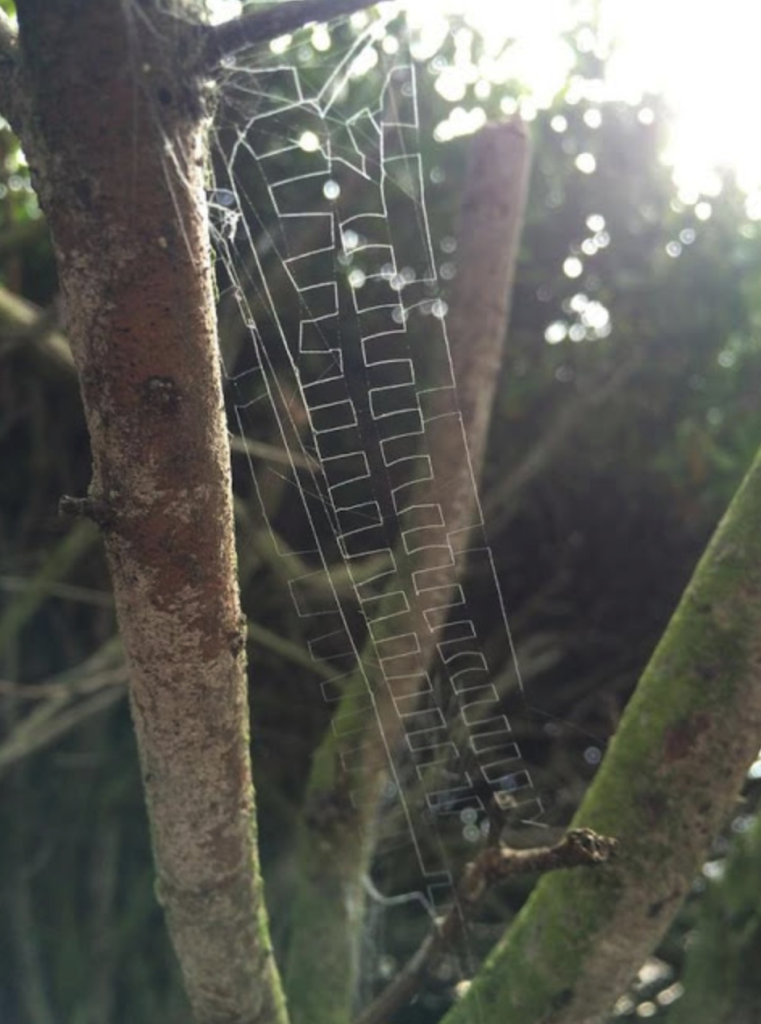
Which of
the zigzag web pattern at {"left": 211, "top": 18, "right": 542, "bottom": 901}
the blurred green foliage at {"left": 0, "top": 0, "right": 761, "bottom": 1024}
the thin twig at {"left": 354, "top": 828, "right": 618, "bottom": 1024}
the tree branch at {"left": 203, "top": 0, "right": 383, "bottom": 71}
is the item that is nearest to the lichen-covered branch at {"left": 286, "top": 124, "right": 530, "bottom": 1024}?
the zigzag web pattern at {"left": 211, "top": 18, "right": 542, "bottom": 901}

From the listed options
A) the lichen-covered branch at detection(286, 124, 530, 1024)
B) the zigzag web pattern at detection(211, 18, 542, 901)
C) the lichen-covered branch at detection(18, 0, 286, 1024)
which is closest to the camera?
the lichen-covered branch at detection(18, 0, 286, 1024)

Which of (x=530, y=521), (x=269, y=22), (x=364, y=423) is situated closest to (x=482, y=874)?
(x=364, y=423)

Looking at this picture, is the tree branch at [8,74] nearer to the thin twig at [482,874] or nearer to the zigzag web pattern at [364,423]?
the zigzag web pattern at [364,423]

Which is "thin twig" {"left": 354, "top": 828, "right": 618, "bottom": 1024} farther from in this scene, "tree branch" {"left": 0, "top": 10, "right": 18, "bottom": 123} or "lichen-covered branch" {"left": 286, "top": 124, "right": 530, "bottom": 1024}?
"tree branch" {"left": 0, "top": 10, "right": 18, "bottom": 123}

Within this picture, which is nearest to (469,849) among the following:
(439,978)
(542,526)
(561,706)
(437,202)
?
(439,978)

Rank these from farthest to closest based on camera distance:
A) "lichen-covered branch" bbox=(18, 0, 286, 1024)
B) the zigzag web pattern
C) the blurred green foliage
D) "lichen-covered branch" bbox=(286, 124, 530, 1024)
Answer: the blurred green foliage → "lichen-covered branch" bbox=(286, 124, 530, 1024) → the zigzag web pattern → "lichen-covered branch" bbox=(18, 0, 286, 1024)

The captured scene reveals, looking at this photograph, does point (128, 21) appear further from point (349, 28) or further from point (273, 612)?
point (273, 612)
